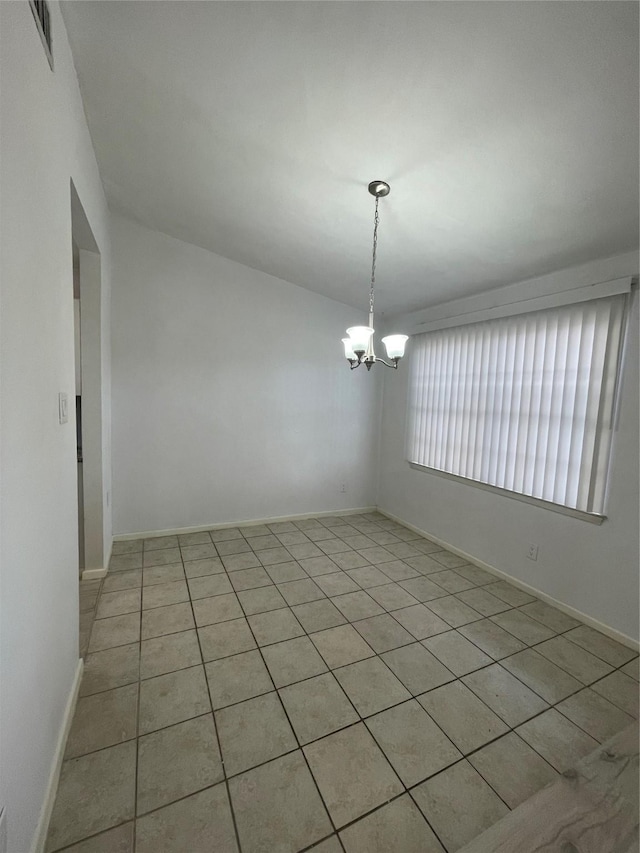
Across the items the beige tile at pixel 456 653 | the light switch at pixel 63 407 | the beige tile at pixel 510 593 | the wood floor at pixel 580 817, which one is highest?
the light switch at pixel 63 407

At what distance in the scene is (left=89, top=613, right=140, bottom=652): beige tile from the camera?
205cm

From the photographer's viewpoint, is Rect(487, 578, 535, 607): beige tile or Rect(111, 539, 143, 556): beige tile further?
Rect(111, 539, 143, 556): beige tile

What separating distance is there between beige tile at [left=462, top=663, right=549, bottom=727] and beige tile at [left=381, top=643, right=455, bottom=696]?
14cm

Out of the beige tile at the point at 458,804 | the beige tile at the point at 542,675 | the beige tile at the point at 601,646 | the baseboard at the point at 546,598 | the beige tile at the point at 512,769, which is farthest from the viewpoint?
the baseboard at the point at 546,598

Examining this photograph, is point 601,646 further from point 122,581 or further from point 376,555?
point 122,581

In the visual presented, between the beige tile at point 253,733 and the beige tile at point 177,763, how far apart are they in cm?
5

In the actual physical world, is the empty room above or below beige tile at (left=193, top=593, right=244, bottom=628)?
above

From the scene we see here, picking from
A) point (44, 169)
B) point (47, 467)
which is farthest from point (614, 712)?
point (44, 169)

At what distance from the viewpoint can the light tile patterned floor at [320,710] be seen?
1.23 m

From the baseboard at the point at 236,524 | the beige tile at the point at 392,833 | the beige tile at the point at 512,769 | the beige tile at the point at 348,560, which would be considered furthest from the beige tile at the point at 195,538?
the beige tile at the point at 512,769

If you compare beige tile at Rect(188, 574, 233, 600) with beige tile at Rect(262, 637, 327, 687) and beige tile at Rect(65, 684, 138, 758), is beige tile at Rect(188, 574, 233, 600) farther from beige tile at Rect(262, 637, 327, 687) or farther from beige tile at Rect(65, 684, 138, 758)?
beige tile at Rect(65, 684, 138, 758)

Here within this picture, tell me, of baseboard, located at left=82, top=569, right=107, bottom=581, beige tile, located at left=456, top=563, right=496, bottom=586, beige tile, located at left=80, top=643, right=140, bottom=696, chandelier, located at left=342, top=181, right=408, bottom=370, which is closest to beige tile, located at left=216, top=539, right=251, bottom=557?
baseboard, located at left=82, top=569, right=107, bottom=581

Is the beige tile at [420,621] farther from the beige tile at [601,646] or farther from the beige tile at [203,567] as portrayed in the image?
the beige tile at [203,567]

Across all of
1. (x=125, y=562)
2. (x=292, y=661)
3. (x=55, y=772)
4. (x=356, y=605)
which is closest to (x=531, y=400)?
(x=356, y=605)
